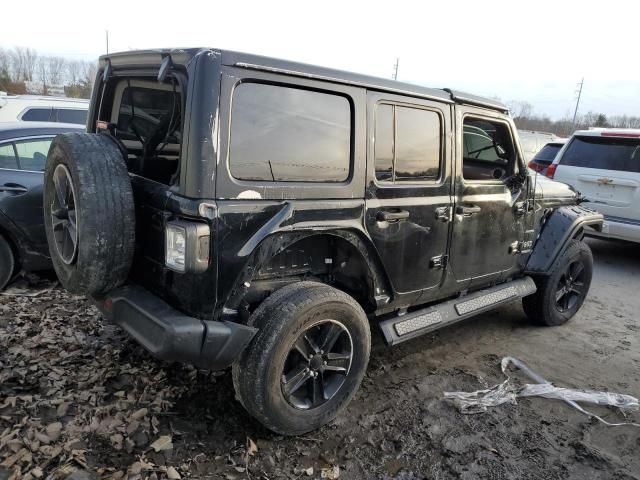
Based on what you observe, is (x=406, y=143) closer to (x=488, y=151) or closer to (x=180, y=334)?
(x=488, y=151)

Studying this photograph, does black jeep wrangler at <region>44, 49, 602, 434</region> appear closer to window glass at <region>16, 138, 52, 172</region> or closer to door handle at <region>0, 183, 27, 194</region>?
door handle at <region>0, 183, 27, 194</region>

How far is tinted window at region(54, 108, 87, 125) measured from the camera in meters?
7.84

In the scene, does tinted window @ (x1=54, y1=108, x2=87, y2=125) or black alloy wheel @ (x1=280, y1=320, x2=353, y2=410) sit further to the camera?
tinted window @ (x1=54, y1=108, x2=87, y2=125)

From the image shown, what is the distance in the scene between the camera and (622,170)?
6977 mm

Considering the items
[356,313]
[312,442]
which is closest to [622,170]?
[356,313]

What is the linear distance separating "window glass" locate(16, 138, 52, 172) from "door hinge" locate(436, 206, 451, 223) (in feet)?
11.8

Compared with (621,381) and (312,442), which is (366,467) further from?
(621,381)

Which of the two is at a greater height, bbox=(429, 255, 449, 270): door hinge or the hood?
the hood

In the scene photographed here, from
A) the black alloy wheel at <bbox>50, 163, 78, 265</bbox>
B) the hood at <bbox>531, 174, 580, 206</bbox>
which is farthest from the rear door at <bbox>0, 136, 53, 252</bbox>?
the hood at <bbox>531, 174, 580, 206</bbox>

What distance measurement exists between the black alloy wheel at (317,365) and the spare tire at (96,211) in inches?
41.5

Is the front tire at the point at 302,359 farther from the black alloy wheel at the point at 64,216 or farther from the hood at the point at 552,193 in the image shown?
the hood at the point at 552,193

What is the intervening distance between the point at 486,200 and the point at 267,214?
2.02 m

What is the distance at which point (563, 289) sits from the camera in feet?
16.1

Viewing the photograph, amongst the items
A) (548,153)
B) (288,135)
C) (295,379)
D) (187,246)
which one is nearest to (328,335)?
(295,379)
